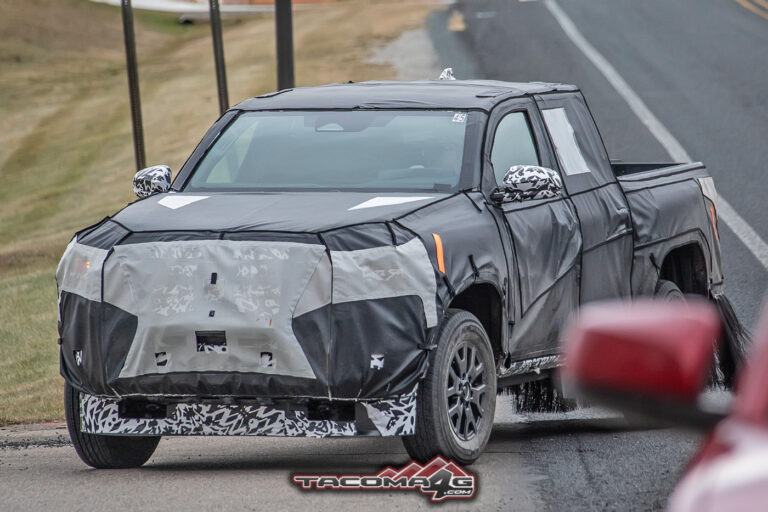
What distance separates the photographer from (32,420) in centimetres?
975

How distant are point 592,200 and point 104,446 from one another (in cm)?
317

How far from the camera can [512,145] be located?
8211 millimetres

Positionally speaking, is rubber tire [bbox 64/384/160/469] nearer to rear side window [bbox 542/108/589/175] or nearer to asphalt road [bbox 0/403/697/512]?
asphalt road [bbox 0/403/697/512]

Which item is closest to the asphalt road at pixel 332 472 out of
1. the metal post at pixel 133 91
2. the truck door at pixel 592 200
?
the truck door at pixel 592 200

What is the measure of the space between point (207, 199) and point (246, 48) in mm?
29126

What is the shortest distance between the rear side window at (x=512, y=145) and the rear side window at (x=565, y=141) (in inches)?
8.8

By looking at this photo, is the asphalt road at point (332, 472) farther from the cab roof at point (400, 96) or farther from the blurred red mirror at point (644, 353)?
the blurred red mirror at point (644, 353)

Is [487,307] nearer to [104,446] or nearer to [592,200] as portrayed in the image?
[592,200]

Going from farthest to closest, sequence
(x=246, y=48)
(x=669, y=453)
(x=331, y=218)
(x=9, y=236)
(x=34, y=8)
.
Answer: (x=34, y=8) → (x=246, y=48) → (x=9, y=236) → (x=669, y=453) → (x=331, y=218)

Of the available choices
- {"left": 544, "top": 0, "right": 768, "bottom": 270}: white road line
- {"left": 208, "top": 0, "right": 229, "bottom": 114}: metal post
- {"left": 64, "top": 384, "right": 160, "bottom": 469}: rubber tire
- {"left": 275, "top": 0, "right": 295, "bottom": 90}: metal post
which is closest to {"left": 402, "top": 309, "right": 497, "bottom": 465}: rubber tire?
{"left": 64, "top": 384, "right": 160, "bottom": 469}: rubber tire

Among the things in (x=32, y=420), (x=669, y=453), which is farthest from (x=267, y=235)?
(x=32, y=420)

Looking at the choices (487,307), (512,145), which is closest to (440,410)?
(487,307)

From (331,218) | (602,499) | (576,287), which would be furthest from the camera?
(576,287)

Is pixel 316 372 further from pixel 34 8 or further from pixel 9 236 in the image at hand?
pixel 34 8
